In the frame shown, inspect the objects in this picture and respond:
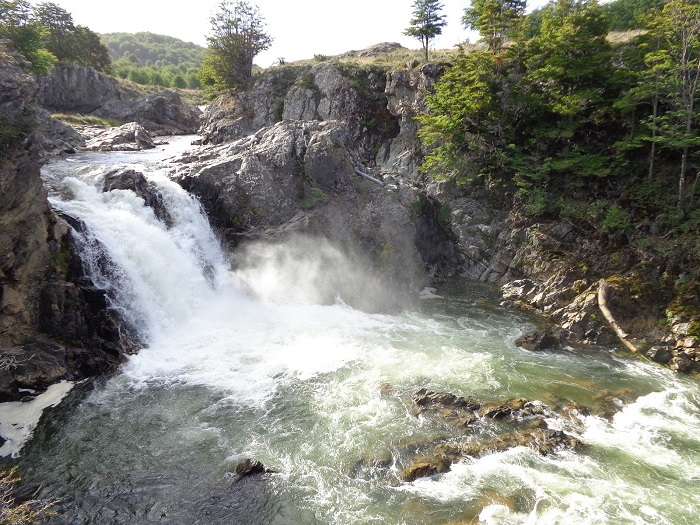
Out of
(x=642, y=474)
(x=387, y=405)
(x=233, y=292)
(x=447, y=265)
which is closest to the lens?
(x=642, y=474)

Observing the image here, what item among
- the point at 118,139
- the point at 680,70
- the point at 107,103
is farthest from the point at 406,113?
the point at 107,103

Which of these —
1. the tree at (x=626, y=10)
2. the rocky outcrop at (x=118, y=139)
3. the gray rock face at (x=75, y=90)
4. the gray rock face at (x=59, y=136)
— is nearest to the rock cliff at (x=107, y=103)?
the gray rock face at (x=75, y=90)

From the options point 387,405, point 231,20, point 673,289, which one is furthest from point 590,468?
point 231,20

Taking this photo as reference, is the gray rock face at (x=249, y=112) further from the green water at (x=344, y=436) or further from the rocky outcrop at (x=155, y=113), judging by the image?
the green water at (x=344, y=436)

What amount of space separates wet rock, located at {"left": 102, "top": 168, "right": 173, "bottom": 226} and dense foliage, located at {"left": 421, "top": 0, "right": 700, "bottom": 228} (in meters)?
18.0

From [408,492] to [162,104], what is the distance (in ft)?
205

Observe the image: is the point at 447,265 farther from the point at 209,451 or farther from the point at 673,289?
the point at 209,451

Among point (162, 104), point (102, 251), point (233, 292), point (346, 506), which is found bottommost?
point (346, 506)

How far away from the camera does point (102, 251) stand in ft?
64.2

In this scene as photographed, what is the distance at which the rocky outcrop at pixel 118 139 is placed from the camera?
39.3 meters

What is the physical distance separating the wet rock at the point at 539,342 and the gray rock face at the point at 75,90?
6245 centimetres

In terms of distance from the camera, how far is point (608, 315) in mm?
20375

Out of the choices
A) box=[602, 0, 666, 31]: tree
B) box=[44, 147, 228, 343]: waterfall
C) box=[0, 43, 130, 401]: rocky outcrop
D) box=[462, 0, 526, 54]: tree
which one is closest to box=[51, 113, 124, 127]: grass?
box=[44, 147, 228, 343]: waterfall

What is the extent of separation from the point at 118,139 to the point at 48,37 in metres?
35.5
